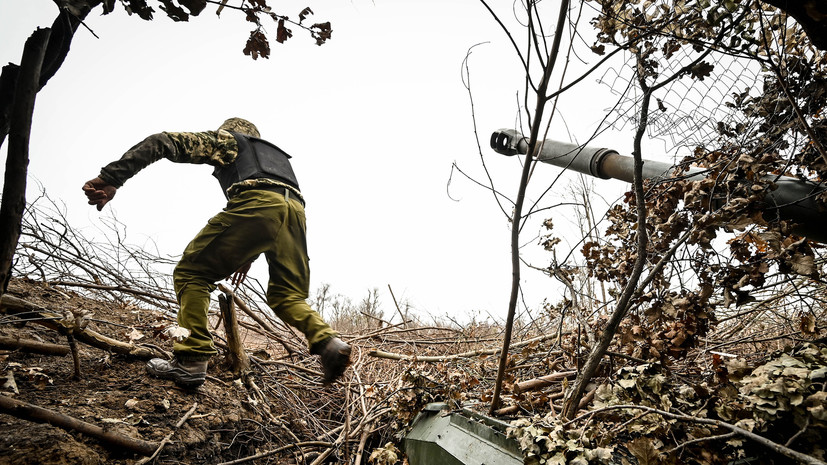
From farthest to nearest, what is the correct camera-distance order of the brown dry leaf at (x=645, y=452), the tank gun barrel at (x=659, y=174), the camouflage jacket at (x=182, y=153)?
the camouflage jacket at (x=182, y=153) < the tank gun barrel at (x=659, y=174) < the brown dry leaf at (x=645, y=452)

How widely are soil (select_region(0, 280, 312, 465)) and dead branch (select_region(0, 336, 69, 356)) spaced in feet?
0.14

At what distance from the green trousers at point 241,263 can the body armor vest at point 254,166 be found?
0.58 feet

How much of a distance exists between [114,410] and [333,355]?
3.72 ft

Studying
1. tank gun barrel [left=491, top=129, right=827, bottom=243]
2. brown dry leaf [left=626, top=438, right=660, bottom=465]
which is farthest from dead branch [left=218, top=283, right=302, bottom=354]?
brown dry leaf [left=626, top=438, right=660, bottom=465]

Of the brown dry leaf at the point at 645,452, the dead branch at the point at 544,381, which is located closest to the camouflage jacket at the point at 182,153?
the dead branch at the point at 544,381

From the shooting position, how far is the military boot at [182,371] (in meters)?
2.47

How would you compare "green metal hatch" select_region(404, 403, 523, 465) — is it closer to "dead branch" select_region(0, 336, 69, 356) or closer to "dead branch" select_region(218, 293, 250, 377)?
"dead branch" select_region(218, 293, 250, 377)

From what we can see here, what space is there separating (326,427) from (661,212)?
2.68 metres

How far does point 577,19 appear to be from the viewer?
1350 millimetres

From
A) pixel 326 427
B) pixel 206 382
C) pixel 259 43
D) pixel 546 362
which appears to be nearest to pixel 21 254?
pixel 206 382

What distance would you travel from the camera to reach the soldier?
2453 mm

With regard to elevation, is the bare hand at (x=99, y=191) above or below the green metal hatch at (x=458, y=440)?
above

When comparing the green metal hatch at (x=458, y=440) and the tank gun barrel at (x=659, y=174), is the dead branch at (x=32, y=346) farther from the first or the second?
the tank gun barrel at (x=659, y=174)

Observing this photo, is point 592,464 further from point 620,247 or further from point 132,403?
point 132,403
